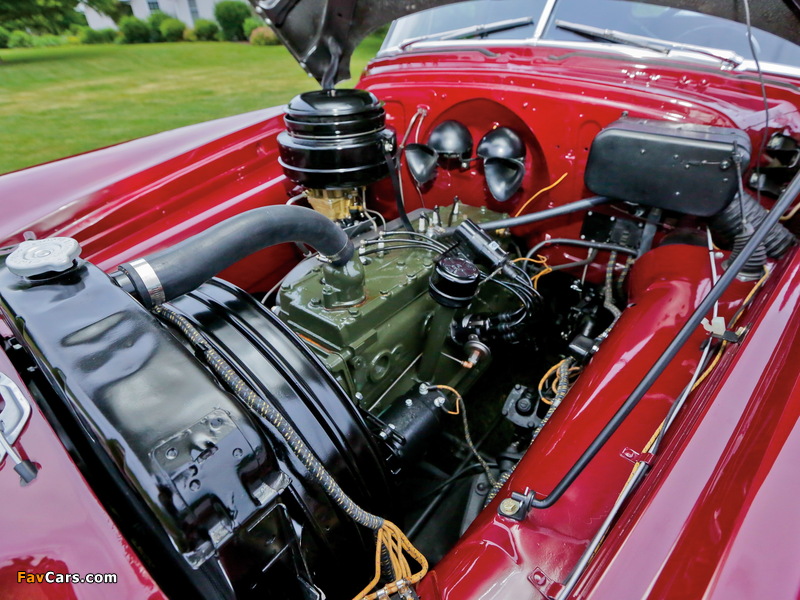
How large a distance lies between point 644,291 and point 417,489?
915 mm

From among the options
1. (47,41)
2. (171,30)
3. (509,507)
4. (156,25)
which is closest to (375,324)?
(509,507)

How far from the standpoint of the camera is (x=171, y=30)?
61.6 feet

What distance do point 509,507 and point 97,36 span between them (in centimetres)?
2357

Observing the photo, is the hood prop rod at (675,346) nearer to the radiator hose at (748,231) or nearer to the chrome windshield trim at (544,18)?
the radiator hose at (748,231)

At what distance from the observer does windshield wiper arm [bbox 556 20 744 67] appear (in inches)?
61.9

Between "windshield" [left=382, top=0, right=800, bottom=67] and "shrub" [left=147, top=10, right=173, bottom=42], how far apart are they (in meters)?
21.5

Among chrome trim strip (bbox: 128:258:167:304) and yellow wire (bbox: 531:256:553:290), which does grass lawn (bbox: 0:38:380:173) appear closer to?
yellow wire (bbox: 531:256:553:290)

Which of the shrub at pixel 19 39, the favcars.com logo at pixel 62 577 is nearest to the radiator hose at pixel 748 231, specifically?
the favcars.com logo at pixel 62 577

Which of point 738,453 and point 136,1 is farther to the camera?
point 136,1

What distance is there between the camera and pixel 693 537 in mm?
586

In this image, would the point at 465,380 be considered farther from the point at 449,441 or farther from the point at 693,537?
the point at 693,537

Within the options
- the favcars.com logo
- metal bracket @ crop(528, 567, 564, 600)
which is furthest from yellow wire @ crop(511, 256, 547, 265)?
the favcars.com logo

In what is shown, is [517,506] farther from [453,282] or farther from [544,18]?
[544,18]

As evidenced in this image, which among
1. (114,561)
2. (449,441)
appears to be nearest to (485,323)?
(449,441)
